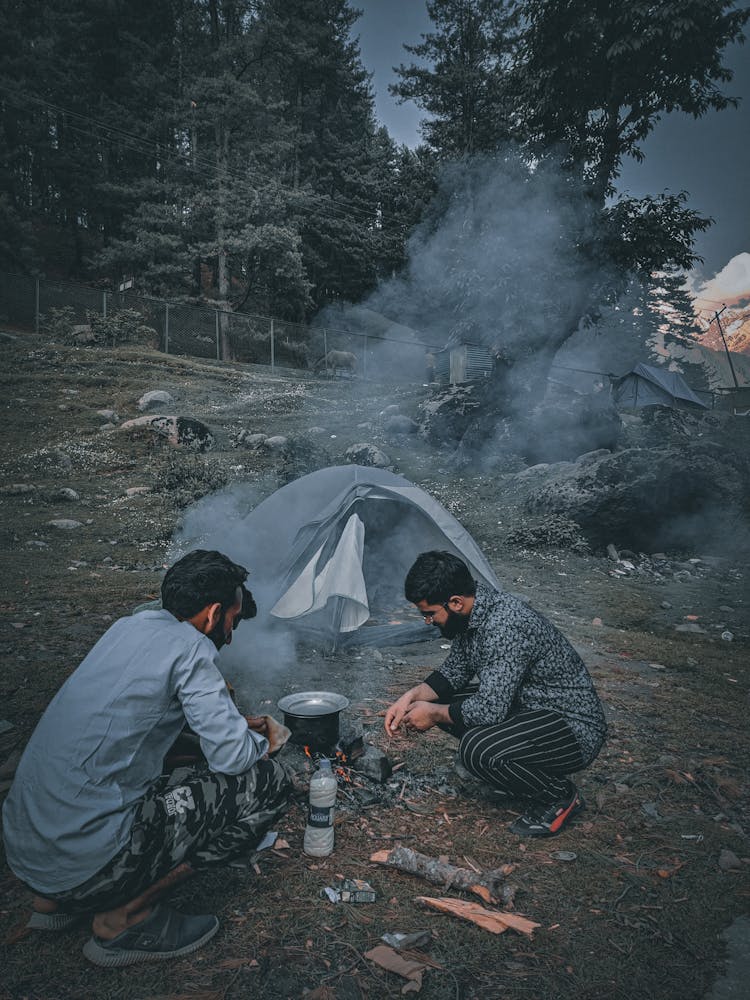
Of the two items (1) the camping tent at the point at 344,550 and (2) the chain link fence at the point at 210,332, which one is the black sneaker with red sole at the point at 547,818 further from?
(2) the chain link fence at the point at 210,332

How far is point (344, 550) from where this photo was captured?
5320mm

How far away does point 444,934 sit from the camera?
86.5 inches

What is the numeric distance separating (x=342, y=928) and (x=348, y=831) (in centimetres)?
60

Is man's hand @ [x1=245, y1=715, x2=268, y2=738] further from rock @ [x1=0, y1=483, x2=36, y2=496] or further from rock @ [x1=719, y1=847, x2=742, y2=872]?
rock @ [x1=0, y1=483, x2=36, y2=496]

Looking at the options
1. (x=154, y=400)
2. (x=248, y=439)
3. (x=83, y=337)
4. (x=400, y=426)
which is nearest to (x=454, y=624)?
(x=248, y=439)

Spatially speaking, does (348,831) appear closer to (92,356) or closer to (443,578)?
(443,578)

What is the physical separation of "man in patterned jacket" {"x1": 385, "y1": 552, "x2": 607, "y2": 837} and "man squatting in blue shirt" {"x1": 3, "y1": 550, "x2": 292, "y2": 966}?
0.95 metres

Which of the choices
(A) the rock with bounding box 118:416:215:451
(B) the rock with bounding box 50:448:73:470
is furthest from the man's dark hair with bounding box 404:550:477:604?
(A) the rock with bounding box 118:416:215:451

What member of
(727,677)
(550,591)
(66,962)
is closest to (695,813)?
(727,677)

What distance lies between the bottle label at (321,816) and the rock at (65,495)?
8315 mm

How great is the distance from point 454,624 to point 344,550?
2.57 meters

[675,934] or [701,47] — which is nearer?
[675,934]

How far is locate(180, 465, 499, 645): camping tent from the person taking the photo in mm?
5289

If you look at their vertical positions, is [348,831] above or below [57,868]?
below
